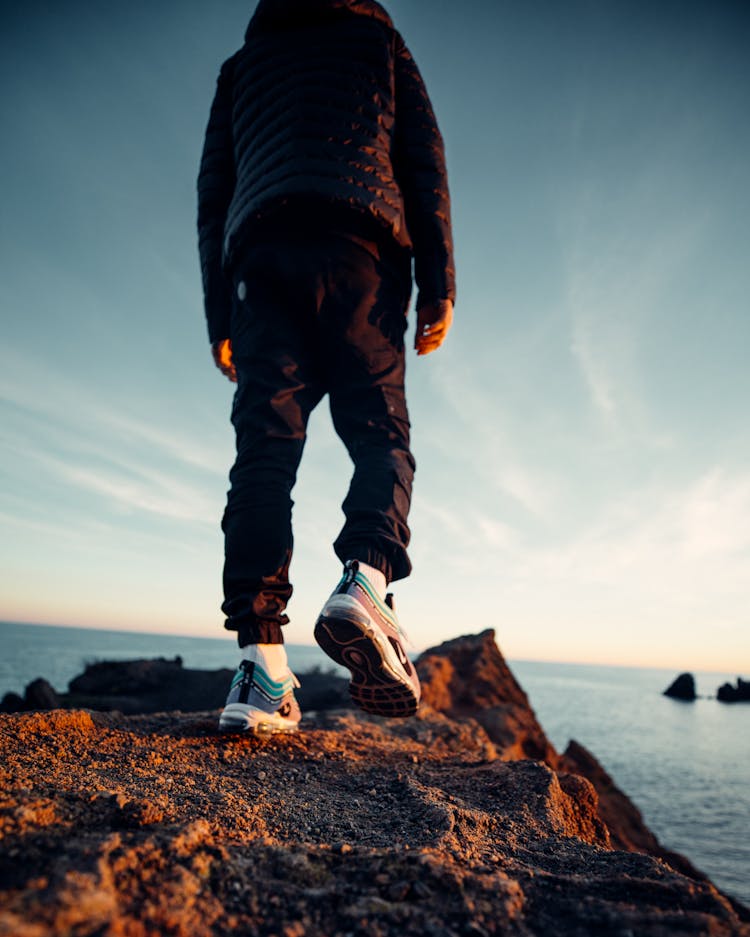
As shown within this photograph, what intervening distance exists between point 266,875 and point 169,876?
0.15 m

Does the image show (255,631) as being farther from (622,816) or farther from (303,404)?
(622,816)

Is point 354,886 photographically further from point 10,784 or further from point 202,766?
point 202,766

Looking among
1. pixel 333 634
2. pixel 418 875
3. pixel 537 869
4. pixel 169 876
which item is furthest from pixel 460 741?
pixel 169 876

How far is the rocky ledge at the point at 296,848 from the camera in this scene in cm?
65

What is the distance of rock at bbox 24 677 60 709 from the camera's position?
5.02 m

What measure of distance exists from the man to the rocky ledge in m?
0.35

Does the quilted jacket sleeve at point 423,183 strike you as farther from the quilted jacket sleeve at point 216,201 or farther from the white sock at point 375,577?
the white sock at point 375,577

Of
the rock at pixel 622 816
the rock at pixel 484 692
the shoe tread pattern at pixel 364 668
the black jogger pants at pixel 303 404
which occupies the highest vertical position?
the black jogger pants at pixel 303 404

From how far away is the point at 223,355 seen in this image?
249cm

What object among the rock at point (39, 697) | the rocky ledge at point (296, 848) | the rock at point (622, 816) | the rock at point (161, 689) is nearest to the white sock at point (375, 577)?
the rocky ledge at point (296, 848)

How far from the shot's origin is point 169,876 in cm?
70

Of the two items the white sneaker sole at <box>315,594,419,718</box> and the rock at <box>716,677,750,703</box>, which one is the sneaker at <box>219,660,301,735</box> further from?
the rock at <box>716,677,750,703</box>

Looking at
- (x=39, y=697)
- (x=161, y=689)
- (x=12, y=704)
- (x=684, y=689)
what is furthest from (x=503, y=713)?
(x=684, y=689)

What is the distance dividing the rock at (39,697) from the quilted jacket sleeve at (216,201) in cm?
440
